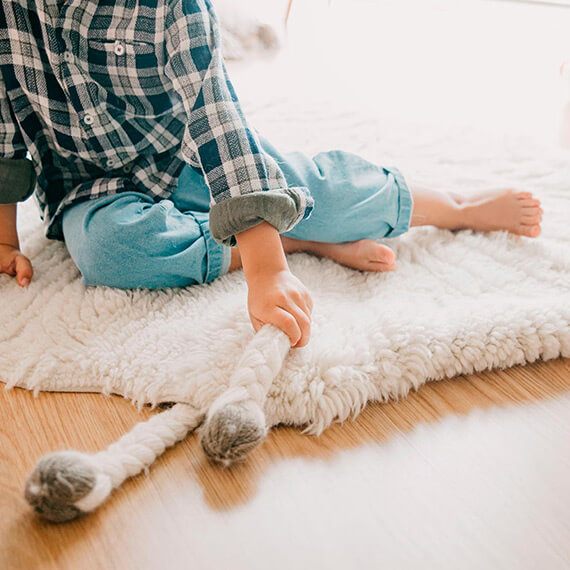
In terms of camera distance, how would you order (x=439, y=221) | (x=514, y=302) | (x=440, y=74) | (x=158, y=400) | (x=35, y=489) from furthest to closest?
(x=440, y=74), (x=439, y=221), (x=514, y=302), (x=158, y=400), (x=35, y=489)

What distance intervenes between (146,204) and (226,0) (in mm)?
1849

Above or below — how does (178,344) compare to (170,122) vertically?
below

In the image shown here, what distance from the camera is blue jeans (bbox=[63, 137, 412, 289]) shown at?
0.65 metres

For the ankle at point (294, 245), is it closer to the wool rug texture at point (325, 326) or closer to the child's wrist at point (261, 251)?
the wool rug texture at point (325, 326)

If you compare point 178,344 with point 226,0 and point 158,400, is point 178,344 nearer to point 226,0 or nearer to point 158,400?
point 158,400

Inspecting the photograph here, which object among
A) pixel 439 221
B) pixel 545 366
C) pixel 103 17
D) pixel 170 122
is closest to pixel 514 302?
pixel 545 366

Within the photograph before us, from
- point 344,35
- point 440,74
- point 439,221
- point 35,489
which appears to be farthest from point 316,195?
point 344,35

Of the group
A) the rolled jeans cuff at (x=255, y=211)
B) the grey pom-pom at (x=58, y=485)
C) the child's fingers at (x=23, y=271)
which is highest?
the rolled jeans cuff at (x=255, y=211)

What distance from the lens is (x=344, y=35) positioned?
7.97 feet

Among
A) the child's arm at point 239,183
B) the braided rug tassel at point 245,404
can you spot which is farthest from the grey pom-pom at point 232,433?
the child's arm at point 239,183

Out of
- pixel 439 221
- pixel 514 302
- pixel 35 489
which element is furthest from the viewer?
pixel 439 221

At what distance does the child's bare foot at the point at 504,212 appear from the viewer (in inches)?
30.7

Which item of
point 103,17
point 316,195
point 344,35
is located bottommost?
point 344,35

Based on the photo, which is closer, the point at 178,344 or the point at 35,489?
the point at 35,489
